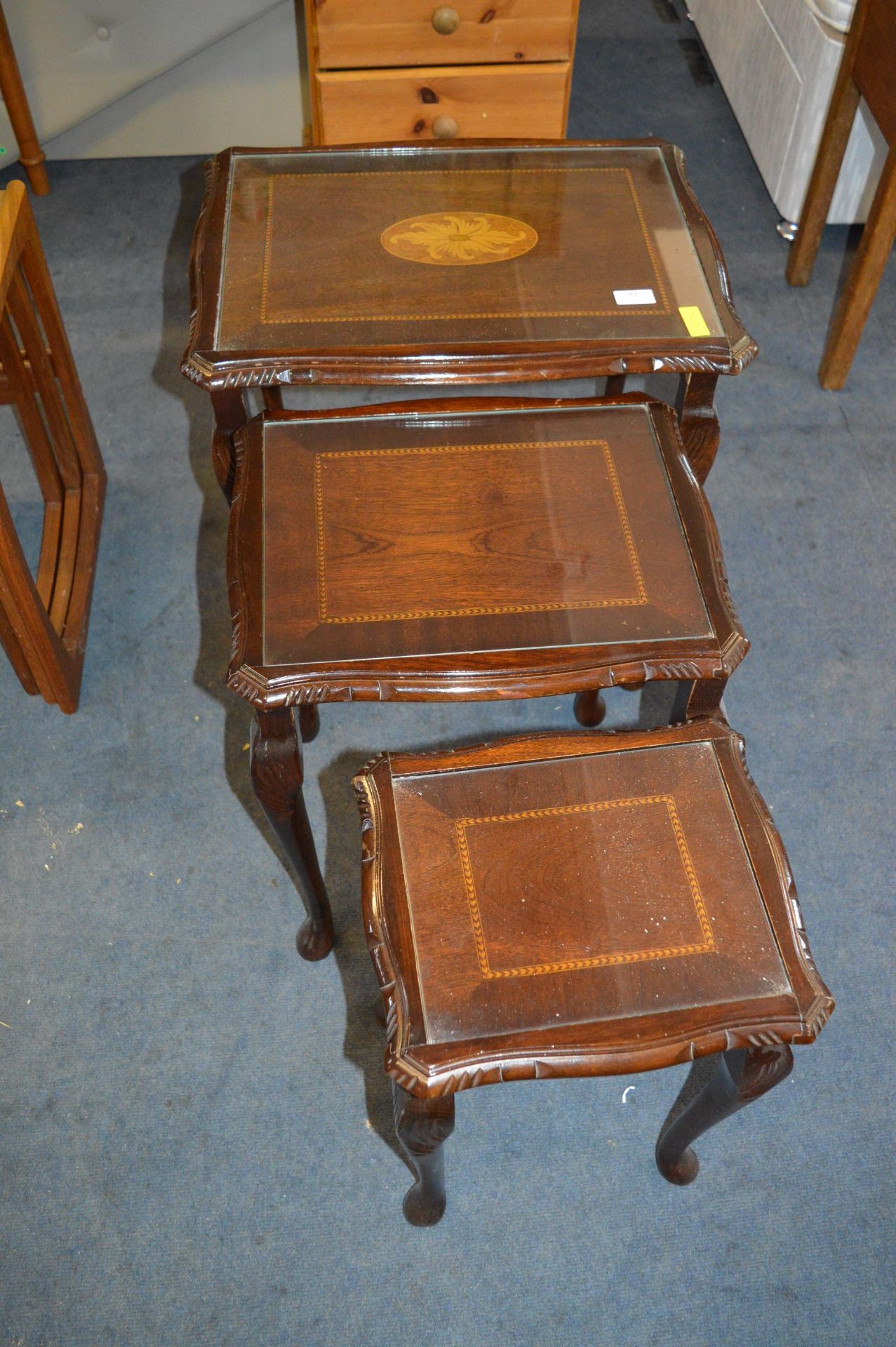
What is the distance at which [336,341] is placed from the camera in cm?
156

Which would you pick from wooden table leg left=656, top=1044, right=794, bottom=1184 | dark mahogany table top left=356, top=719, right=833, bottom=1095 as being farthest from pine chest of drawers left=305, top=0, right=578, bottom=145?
wooden table leg left=656, top=1044, right=794, bottom=1184

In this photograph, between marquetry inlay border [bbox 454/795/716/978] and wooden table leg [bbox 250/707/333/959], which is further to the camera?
wooden table leg [bbox 250/707/333/959]

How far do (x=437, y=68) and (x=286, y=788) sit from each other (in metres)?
1.50

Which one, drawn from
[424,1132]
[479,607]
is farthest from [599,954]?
[479,607]

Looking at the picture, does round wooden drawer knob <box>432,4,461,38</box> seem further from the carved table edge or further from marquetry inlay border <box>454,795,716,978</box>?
marquetry inlay border <box>454,795,716,978</box>

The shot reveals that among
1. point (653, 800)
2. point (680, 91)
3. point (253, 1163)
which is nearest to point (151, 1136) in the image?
point (253, 1163)

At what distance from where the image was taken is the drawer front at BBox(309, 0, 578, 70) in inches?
82.2

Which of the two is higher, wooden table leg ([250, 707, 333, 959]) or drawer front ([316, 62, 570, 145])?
drawer front ([316, 62, 570, 145])

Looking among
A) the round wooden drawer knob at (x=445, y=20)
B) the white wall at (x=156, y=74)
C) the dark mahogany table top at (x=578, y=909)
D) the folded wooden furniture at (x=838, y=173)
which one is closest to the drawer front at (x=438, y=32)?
the round wooden drawer knob at (x=445, y=20)

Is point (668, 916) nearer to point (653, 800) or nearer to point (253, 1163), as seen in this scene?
point (653, 800)

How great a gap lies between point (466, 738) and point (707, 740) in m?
0.64

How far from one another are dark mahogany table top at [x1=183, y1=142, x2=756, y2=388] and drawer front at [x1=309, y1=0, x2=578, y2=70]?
426 millimetres

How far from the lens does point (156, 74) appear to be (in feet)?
8.87

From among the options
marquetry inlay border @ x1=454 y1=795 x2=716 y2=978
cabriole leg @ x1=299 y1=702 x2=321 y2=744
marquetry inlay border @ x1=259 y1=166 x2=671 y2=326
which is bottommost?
cabriole leg @ x1=299 y1=702 x2=321 y2=744
